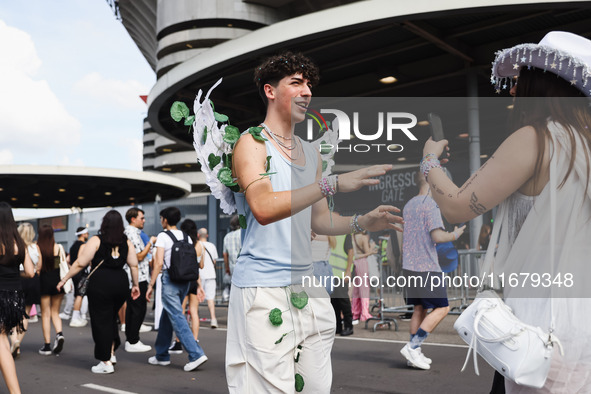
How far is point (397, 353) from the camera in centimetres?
810

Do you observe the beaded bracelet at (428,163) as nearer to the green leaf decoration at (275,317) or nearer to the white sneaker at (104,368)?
the green leaf decoration at (275,317)

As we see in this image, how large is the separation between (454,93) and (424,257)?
52.4 ft

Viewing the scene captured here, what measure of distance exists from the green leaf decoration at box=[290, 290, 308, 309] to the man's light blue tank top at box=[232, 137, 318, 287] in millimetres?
58

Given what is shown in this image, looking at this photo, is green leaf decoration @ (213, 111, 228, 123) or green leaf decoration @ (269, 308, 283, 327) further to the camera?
green leaf decoration @ (213, 111, 228, 123)

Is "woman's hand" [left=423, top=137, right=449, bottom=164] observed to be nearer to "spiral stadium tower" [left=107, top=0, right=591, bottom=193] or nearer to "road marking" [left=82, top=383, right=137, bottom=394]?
"road marking" [left=82, top=383, right=137, bottom=394]

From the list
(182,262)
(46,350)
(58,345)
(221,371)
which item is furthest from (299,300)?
(46,350)

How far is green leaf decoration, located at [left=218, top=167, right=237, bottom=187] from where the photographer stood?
8.33 feet

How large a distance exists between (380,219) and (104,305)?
545 centimetres

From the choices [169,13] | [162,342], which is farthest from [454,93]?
[169,13]

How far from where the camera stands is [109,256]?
725cm

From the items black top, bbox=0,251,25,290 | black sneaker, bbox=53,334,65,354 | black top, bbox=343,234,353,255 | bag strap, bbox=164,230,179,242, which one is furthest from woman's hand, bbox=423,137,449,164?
black sneaker, bbox=53,334,65,354

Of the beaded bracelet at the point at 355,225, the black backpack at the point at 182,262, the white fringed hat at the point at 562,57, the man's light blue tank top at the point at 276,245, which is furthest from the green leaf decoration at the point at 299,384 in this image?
the black backpack at the point at 182,262

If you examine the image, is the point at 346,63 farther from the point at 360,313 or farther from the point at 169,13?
the point at 169,13

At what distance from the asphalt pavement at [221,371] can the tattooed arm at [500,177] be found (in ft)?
14.2
